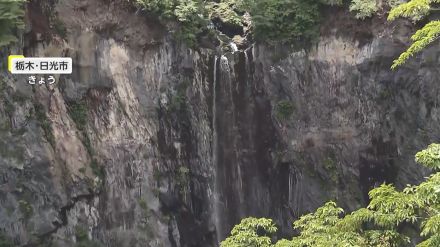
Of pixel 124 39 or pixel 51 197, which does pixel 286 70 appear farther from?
pixel 51 197

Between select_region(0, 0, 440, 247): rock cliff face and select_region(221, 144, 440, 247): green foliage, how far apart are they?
7581 mm

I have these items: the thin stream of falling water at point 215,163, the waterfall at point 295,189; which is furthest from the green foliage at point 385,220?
the waterfall at point 295,189

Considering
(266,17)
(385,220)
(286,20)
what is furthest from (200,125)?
(385,220)

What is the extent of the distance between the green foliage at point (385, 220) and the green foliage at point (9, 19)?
8.31 m

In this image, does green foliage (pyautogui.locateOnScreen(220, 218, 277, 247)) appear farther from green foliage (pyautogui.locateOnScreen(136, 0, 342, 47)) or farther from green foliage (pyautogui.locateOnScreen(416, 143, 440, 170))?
green foliage (pyautogui.locateOnScreen(136, 0, 342, 47))

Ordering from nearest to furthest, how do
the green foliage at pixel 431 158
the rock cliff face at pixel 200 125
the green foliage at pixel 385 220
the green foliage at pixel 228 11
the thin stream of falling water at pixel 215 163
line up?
the green foliage at pixel 385 220, the green foliage at pixel 431 158, the rock cliff face at pixel 200 125, the thin stream of falling water at pixel 215 163, the green foliage at pixel 228 11

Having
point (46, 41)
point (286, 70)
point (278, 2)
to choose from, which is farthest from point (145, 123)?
point (278, 2)

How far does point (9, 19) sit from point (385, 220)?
33.9 feet

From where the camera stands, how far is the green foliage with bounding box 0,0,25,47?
11328 millimetres

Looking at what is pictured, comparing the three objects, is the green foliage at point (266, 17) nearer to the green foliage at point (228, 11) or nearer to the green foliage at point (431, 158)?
the green foliage at point (228, 11)

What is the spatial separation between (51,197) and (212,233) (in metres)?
4.66

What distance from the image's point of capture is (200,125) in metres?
14.1

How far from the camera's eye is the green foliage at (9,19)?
446 inches

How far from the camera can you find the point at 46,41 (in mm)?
12625
